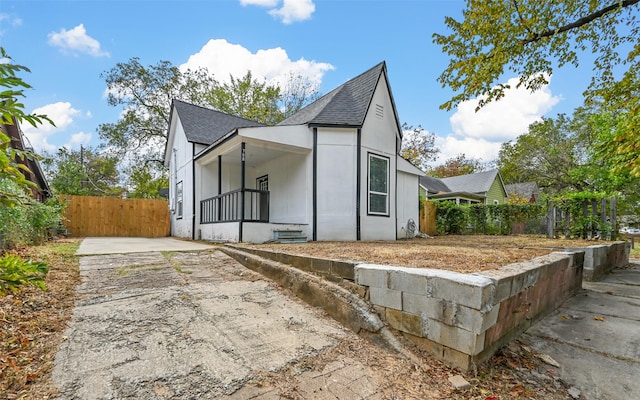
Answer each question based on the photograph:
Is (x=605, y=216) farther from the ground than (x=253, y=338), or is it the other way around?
(x=605, y=216)

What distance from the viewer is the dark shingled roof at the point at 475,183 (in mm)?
23256

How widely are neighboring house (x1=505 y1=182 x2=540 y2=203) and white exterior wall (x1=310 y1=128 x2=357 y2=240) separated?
26.7m

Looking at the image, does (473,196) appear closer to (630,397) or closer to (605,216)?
(605,216)

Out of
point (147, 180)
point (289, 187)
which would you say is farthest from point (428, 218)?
point (147, 180)

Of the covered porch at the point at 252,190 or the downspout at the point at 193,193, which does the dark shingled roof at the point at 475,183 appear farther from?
the downspout at the point at 193,193

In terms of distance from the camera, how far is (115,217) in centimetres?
1236

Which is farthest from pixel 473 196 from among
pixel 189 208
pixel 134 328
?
pixel 134 328

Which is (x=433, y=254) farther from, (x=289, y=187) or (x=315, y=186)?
(x=289, y=187)

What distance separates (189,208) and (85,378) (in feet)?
30.8

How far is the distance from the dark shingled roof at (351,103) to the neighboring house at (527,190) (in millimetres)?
25694

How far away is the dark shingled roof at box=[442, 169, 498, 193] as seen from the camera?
76.3 feet

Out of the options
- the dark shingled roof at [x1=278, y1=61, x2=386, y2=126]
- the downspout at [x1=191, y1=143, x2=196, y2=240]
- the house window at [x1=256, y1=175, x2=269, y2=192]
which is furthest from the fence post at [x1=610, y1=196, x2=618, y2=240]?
the downspout at [x1=191, y1=143, x2=196, y2=240]

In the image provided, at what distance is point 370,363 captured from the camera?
2.15 meters

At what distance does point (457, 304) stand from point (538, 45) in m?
7.89
